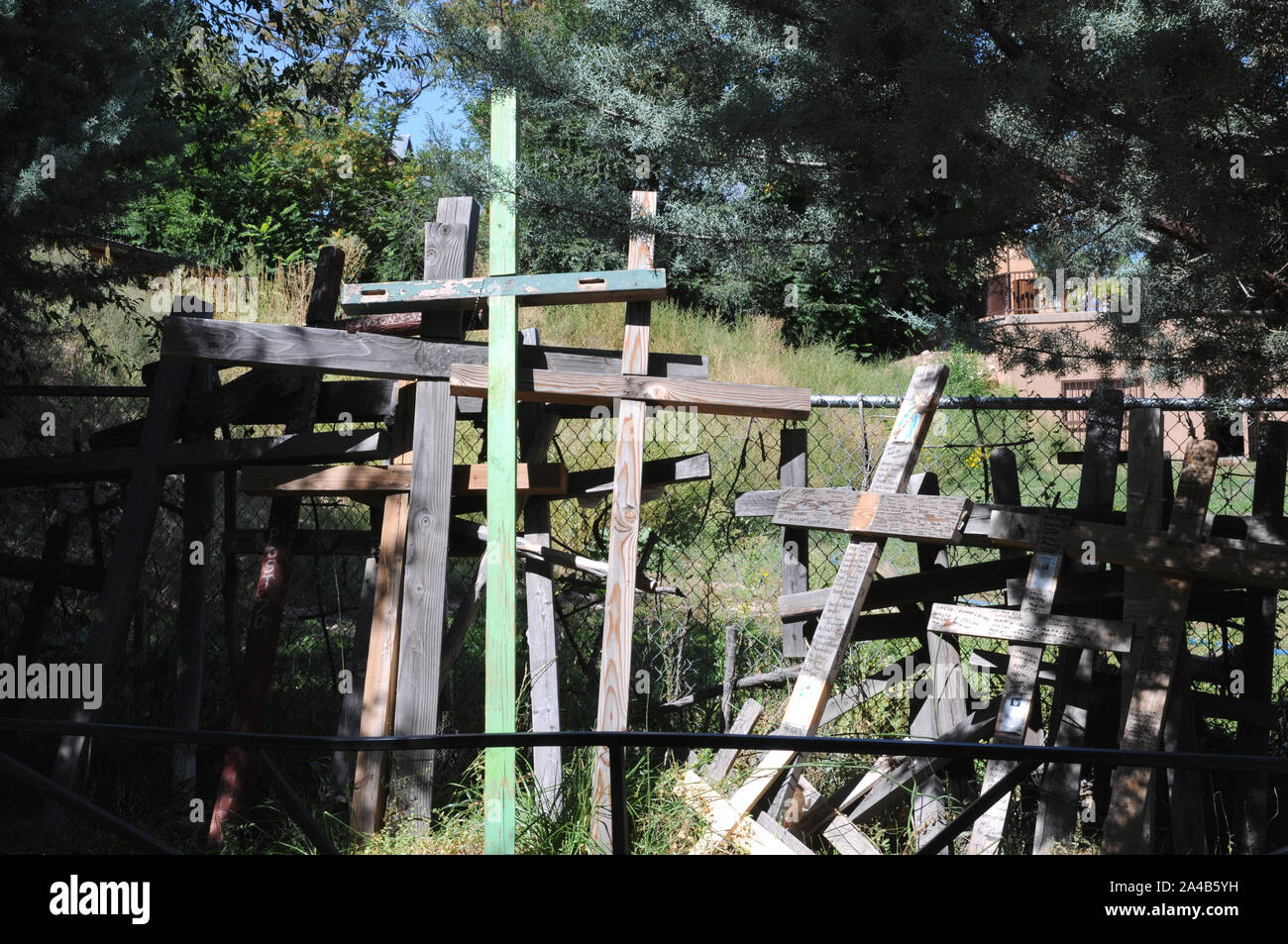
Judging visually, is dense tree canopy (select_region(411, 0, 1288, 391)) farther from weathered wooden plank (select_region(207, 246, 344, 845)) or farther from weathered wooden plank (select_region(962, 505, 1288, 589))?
weathered wooden plank (select_region(207, 246, 344, 845))

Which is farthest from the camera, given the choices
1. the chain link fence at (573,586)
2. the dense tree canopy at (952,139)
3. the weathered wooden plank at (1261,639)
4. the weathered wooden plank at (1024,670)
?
the chain link fence at (573,586)

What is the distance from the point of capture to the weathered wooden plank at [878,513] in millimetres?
3990

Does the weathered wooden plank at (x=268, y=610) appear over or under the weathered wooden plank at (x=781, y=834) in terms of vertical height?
over

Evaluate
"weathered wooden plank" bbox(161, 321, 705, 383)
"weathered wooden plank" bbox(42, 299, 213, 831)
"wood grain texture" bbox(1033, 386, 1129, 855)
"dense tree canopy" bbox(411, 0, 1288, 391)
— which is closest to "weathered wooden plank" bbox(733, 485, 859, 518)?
"weathered wooden plank" bbox(161, 321, 705, 383)

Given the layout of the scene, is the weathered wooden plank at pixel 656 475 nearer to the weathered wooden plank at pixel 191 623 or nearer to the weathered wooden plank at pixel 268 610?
the weathered wooden plank at pixel 268 610

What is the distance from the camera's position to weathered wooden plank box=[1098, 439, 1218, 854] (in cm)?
367

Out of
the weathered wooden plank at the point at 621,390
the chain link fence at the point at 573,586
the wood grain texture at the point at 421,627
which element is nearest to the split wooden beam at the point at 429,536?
the wood grain texture at the point at 421,627

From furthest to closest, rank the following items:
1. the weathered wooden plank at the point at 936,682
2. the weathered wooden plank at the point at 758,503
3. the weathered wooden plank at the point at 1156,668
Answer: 1. the weathered wooden plank at the point at 758,503
2. the weathered wooden plank at the point at 936,682
3. the weathered wooden plank at the point at 1156,668

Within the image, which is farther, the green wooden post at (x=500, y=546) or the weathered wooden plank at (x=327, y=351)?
the weathered wooden plank at (x=327, y=351)

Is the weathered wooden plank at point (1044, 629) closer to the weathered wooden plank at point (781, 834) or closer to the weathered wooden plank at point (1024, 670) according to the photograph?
the weathered wooden plank at point (1024, 670)

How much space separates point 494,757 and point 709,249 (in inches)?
97.2

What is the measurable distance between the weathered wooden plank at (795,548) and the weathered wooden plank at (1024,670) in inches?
35.9

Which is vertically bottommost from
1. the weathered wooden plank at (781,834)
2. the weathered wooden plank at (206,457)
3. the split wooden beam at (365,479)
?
the weathered wooden plank at (781,834)
